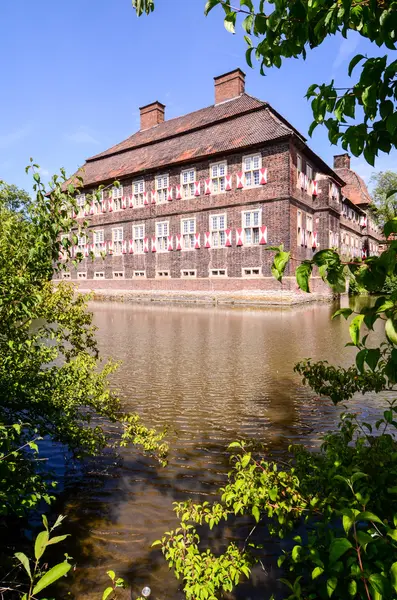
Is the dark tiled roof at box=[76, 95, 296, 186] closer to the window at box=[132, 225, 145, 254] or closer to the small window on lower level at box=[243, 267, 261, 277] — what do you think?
the window at box=[132, 225, 145, 254]

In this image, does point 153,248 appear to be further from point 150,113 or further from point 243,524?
point 243,524

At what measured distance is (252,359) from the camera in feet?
30.5

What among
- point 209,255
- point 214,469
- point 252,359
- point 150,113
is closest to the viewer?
point 214,469

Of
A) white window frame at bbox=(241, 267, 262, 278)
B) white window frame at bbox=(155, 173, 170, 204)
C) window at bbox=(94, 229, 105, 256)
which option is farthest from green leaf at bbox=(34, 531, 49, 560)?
window at bbox=(94, 229, 105, 256)

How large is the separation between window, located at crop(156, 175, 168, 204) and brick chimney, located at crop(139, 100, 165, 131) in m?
9.28

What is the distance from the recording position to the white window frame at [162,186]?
93.6 feet

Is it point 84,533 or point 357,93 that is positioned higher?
point 357,93

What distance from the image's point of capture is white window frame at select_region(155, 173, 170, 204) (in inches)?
1123

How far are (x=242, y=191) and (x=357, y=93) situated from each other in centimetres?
2348

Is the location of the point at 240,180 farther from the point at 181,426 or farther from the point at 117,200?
the point at 181,426

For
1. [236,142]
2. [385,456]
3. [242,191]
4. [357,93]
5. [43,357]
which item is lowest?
[385,456]

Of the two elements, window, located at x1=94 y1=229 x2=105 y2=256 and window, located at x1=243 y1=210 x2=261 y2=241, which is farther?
window, located at x1=94 y1=229 x2=105 y2=256

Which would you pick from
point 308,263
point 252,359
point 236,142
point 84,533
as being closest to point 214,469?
point 84,533

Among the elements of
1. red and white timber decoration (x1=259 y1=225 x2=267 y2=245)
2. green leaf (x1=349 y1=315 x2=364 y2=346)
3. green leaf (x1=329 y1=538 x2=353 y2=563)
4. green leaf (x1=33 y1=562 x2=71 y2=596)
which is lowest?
green leaf (x1=329 y1=538 x2=353 y2=563)
